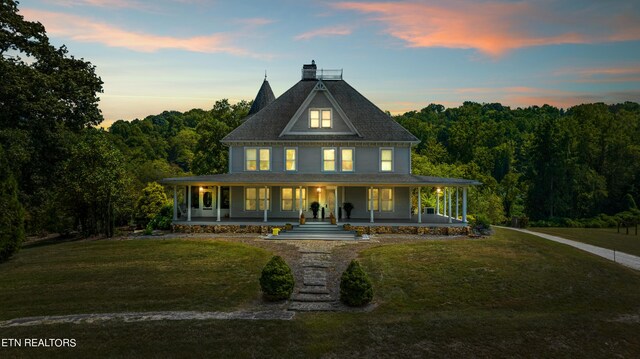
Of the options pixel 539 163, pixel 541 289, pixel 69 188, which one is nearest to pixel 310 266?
pixel 541 289

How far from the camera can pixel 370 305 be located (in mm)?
14555

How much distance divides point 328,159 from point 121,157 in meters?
13.9

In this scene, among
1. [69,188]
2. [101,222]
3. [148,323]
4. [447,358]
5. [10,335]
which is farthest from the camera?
[101,222]

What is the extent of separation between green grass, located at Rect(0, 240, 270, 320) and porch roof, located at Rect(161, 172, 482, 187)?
5.26m

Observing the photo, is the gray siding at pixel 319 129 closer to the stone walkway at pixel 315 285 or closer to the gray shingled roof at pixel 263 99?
the gray shingled roof at pixel 263 99

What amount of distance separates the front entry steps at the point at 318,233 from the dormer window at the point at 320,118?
749 cm

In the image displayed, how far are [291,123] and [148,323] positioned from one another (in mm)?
20052

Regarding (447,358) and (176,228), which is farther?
(176,228)

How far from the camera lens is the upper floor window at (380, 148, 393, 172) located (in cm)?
3043

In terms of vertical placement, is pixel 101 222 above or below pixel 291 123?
below

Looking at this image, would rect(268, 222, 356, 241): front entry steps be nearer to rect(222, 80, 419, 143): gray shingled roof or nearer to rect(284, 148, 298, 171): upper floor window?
rect(284, 148, 298, 171): upper floor window

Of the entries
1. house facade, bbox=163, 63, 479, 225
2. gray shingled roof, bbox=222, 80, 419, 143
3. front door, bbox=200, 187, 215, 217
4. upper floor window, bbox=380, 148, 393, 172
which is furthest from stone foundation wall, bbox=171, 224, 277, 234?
upper floor window, bbox=380, 148, 393, 172

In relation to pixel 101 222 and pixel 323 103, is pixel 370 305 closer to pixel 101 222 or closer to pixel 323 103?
pixel 323 103

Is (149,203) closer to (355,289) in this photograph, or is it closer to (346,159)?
(346,159)
